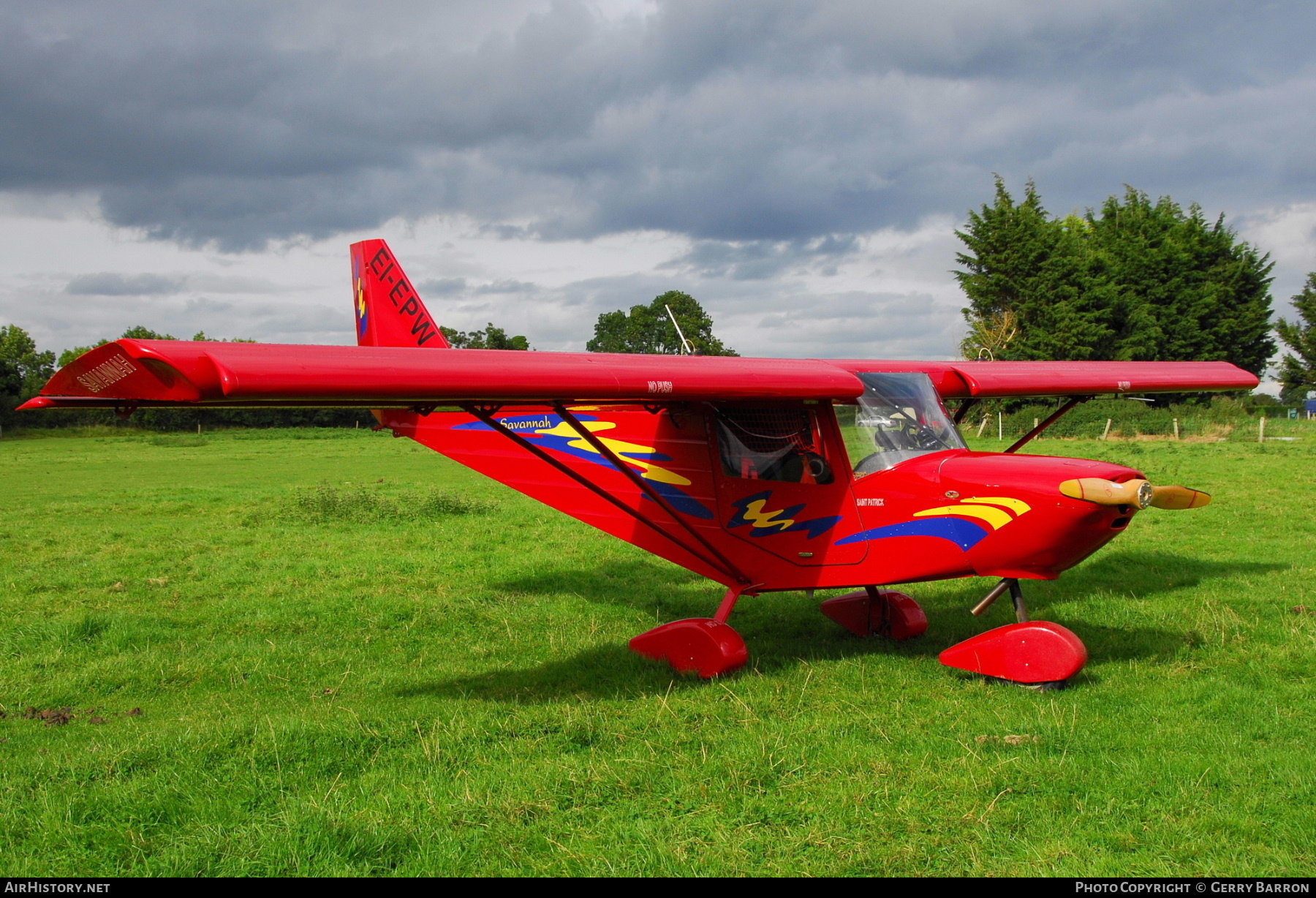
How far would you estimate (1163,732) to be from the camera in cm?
539

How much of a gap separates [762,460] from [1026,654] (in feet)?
8.10

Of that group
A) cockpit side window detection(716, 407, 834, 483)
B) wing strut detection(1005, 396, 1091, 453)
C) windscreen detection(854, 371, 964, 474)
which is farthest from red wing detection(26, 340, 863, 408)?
wing strut detection(1005, 396, 1091, 453)

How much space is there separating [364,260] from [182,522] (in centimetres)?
703

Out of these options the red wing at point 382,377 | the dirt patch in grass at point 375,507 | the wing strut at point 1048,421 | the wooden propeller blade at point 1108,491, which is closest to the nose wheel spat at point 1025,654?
the wooden propeller blade at point 1108,491

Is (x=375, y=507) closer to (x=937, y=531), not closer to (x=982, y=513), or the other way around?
(x=937, y=531)

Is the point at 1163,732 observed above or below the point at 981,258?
below

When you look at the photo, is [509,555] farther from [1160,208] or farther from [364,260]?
[1160,208]

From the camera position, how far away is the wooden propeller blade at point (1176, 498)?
611 centimetres

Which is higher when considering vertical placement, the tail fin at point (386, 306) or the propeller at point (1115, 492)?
the tail fin at point (386, 306)

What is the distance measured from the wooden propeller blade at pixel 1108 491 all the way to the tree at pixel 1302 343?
193ft

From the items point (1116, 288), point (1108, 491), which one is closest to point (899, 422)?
point (1108, 491)

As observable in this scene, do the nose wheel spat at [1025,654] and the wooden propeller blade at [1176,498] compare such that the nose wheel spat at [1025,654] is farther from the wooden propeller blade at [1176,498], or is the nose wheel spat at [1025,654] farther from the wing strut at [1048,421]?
the wing strut at [1048,421]

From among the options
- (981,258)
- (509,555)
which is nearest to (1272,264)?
(981,258)

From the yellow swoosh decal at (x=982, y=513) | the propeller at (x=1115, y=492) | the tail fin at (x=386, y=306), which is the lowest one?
the yellow swoosh decal at (x=982, y=513)
